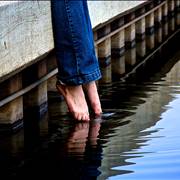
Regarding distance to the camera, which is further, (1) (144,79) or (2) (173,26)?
(2) (173,26)

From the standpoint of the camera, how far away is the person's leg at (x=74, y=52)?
16.3ft

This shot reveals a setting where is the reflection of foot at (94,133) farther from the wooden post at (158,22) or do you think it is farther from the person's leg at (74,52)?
the wooden post at (158,22)

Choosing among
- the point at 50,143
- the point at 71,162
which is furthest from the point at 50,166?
the point at 50,143

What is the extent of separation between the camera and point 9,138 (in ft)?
15.2

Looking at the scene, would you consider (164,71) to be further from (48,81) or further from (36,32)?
Answer: (36,32)

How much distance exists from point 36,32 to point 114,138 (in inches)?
36.1

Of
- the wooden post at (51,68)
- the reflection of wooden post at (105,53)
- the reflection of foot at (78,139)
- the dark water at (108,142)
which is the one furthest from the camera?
the reflection of wooden post at (105,53)

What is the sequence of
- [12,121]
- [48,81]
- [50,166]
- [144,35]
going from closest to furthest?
[50,166], [12,121], [48,81], [144,35]

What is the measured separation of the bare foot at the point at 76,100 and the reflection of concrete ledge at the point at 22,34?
27cm

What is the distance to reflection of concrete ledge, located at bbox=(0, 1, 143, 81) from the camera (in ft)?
14.5

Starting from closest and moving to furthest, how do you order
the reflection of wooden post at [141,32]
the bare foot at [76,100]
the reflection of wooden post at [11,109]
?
the reflection of wooden post at [11,109] → the bare foot at [76,100] → the reflection of wooden post at [141,32]

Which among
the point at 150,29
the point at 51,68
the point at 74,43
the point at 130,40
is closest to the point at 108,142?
the point at 74,43

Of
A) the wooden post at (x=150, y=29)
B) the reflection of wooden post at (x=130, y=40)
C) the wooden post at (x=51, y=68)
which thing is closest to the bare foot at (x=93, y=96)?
the wooden post at (x=51, y=68)

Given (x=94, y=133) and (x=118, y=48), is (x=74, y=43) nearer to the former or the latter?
(x=94, y=133)
